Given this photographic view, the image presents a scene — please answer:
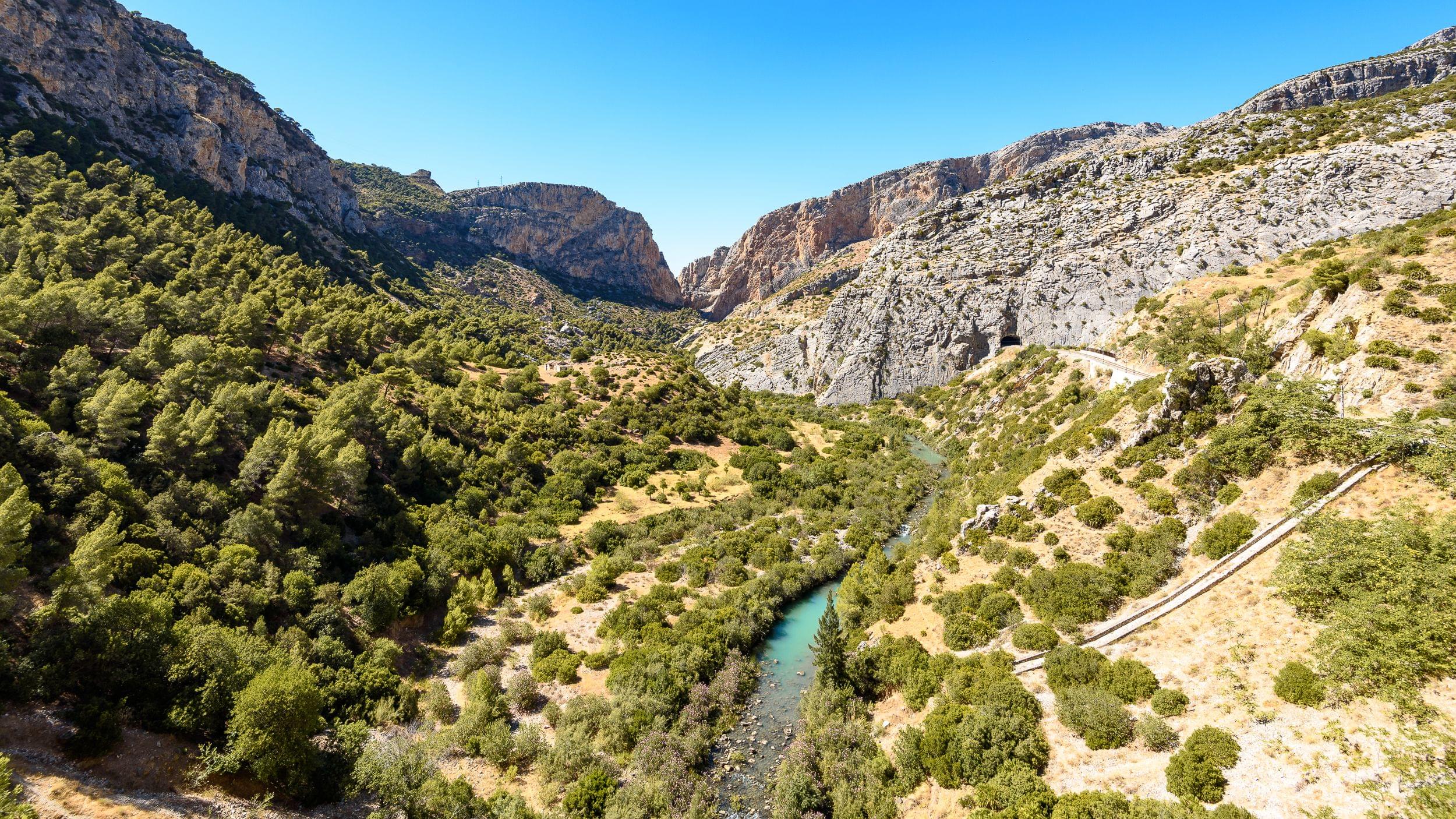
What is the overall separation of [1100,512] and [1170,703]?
9966 mm

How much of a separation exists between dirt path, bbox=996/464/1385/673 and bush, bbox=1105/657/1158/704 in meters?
1.63

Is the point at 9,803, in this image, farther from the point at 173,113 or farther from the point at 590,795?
the point at 173,113

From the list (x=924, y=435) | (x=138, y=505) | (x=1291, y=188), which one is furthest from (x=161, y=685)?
(x=1291, y=188)

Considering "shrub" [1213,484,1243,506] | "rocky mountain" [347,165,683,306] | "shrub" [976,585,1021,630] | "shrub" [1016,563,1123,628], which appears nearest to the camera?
"shrub" [1016,563,1123,628]

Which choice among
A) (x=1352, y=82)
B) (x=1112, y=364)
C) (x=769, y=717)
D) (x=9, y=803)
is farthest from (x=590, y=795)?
(x=1352, y=82)

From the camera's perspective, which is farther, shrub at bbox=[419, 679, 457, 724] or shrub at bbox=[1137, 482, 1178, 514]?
shrub at bbox=[1137, 482, 1178, 514]

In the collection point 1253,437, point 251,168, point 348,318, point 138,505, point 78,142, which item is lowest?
point 1253,437

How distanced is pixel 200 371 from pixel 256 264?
33708mm

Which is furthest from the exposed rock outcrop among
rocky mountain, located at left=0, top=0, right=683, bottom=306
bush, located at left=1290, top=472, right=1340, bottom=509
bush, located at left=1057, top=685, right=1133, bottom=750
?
rocky mountain, located at left=0, top=0, right=683, bottom=306

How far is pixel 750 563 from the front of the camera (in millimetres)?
33281

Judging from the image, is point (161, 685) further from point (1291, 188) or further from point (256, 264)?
point (1291, 188)

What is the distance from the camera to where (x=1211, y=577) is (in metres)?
→ 17.8

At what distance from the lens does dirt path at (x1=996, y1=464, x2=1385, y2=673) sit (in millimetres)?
16891

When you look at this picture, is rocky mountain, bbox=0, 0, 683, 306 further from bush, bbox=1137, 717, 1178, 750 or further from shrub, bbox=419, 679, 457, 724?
bush, bbox=1137, 717, 1178, 750
